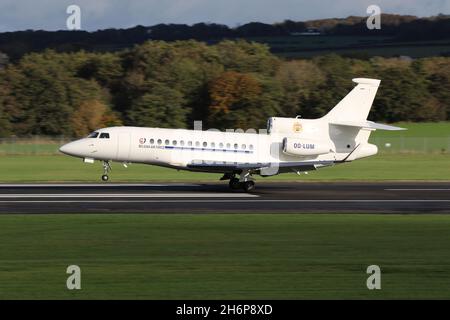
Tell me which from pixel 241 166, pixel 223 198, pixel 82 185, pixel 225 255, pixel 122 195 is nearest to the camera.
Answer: pixel 225 255

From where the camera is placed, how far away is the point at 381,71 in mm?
96938

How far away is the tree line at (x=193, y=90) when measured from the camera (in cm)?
8262

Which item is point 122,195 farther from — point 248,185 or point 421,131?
point 421,131

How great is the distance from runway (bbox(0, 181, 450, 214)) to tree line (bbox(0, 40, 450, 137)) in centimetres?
4112

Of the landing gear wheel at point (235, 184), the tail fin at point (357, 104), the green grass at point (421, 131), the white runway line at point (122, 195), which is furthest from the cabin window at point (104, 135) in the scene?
the green grass at point (421, 131)

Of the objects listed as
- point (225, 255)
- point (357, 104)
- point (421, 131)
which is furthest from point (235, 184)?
point (421, 131)

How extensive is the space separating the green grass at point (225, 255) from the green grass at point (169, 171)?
16.2 metres

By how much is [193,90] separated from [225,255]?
236ft

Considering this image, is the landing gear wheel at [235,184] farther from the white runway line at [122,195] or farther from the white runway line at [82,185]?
the white runway line at [82,185]

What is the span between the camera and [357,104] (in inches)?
1462

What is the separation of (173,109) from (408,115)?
81.9 feet

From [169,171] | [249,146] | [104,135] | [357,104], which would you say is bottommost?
[249,146]

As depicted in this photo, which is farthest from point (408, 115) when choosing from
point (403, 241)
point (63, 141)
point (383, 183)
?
point (403, 241)

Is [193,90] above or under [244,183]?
above
